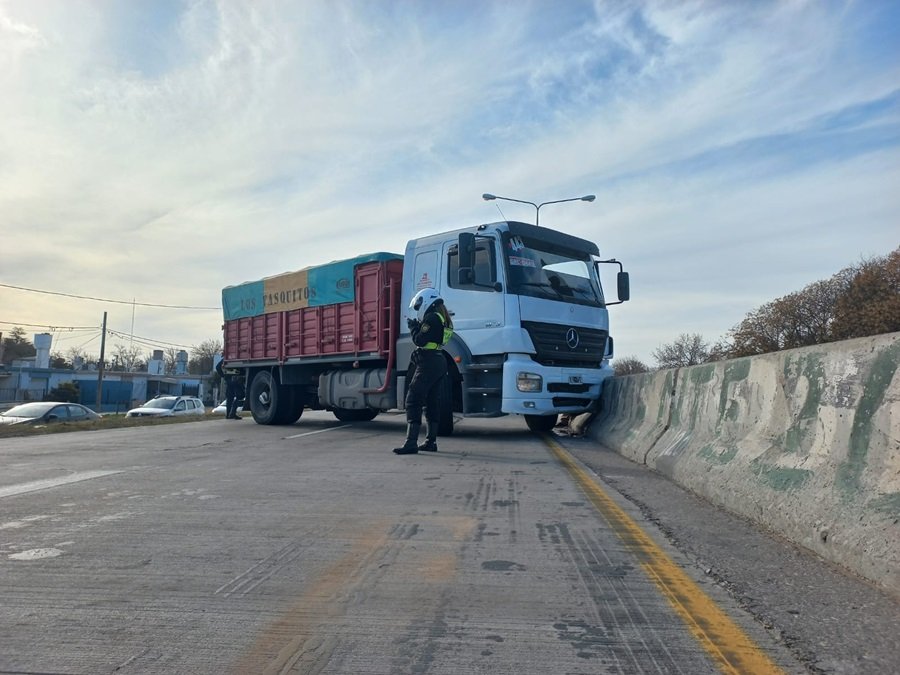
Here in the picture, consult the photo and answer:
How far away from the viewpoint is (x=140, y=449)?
9.73m

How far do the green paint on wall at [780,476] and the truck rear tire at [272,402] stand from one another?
12.1m

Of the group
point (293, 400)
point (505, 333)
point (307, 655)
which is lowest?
point (307, 655)

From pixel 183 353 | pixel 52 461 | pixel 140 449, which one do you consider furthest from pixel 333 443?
pixel 183 353

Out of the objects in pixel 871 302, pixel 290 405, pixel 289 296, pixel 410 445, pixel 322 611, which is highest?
pixel 871 302

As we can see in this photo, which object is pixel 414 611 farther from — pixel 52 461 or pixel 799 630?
pixel 52 461

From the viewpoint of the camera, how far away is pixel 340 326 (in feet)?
45.1

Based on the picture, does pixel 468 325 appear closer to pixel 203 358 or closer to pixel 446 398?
pixel 446 398

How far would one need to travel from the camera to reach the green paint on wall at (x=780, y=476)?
14.7 feet

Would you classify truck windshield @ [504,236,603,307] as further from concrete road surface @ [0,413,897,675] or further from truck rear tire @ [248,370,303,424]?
truck rear tire @ [248,370,303,424]

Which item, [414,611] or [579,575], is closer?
[414,611]

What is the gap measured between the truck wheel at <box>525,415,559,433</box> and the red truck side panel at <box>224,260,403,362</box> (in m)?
3.19

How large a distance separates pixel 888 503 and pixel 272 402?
1369cm

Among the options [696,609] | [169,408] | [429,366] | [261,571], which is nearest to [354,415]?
[429,366]

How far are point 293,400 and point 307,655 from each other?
1338 cm
